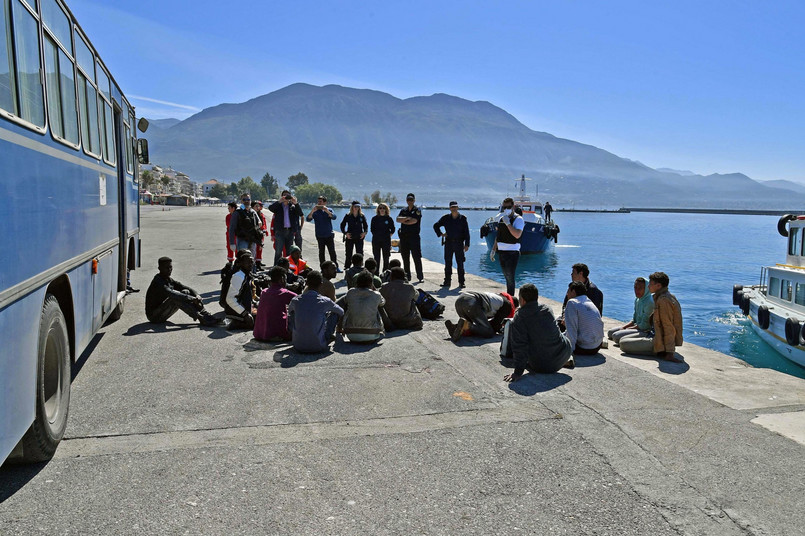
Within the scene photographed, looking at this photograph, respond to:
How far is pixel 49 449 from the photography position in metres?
4.69

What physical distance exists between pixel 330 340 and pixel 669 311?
450 centimetres

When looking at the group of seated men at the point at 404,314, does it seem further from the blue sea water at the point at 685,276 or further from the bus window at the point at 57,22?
the blue sea water at the point at 685,276

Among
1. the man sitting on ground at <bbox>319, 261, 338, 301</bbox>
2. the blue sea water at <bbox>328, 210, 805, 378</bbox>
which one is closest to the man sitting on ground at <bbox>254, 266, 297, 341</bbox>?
the man sitting on ground at <bbox>319, 261, 338, 301</bbox>

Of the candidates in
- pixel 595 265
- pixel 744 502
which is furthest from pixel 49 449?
pixel 595 265

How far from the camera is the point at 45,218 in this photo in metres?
4.51

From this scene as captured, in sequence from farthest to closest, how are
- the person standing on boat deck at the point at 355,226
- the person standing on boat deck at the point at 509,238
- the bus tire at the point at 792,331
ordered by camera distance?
1. the person standing on boat deck at the point at 355,226
2. the bus tire at the point at 792,331
3. the person standing on boat deck at the point at 509,238

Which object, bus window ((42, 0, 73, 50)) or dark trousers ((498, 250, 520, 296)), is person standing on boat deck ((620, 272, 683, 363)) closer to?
dark trousers ((498, 250, 520, 296))

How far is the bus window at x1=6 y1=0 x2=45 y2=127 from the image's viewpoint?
407cm

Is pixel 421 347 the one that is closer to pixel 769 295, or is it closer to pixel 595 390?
pixel 595 390

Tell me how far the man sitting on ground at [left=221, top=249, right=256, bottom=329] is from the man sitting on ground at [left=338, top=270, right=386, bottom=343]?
5.57 ft

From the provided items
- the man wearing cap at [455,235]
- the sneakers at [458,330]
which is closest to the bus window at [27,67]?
the sneakers at [458,330]

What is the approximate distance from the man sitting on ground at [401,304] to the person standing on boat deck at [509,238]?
110 inches

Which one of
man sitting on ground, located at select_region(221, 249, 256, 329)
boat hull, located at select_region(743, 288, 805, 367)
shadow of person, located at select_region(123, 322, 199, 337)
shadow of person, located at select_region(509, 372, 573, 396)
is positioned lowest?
boat hull, located at select_region(743, 288, 805, 367)

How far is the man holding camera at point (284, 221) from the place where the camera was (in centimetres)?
1570
